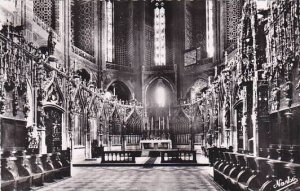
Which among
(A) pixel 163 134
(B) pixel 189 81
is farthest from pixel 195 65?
(A) pixel 163 134

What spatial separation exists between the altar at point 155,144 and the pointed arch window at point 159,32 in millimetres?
11912

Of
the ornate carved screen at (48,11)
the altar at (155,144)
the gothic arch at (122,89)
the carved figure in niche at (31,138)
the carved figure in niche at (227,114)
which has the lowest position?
the altar at (155,144)

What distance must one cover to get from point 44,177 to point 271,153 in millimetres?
5735

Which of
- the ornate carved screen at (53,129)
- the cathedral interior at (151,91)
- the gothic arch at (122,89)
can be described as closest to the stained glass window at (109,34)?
the cathedral interior at (151,91)

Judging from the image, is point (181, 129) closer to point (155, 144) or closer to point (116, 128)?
point (155, 144)

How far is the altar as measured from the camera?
76.2 feet

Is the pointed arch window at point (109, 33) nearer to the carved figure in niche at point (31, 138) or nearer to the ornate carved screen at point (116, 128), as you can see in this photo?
the ornate carved screen at point (116, 128)

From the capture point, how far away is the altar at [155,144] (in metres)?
23.2

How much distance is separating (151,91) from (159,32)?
5.08 metres

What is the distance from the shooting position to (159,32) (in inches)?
1346

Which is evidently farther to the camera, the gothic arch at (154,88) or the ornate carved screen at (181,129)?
the gothic arch at (154,88)

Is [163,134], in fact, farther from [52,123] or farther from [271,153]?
[271,153]

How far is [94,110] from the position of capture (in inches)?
880

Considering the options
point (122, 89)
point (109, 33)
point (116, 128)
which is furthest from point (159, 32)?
point (116, 128)
